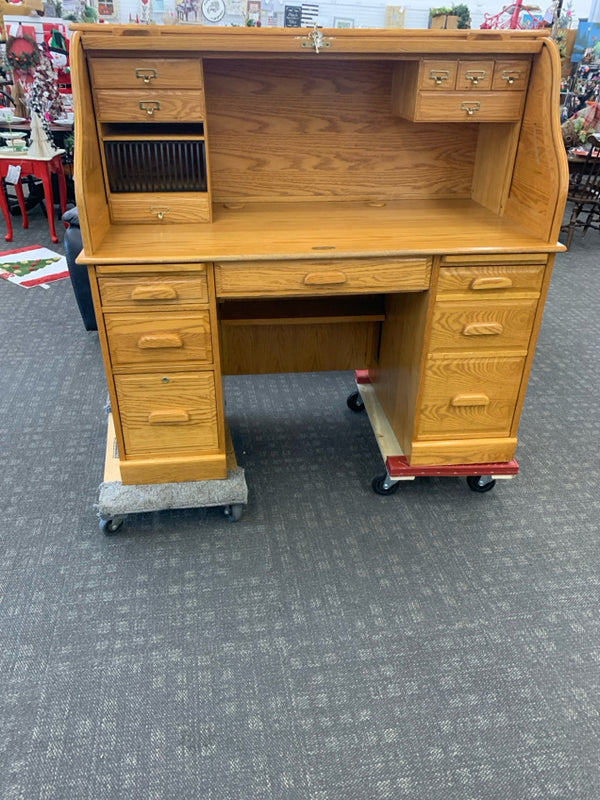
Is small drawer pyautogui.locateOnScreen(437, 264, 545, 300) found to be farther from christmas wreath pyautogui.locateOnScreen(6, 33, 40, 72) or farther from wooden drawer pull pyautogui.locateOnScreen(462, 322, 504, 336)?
christmas wreath pyautogui.locateOnScreen(6, 33, 40, 72)

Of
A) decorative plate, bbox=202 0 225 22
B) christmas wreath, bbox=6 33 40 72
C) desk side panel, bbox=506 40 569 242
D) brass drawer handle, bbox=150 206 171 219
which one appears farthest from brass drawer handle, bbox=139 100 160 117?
decorative plate, bbox=202 0 225 22

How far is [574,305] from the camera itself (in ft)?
12.1

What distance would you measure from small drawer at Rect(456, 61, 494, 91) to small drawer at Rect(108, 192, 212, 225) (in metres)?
0.81

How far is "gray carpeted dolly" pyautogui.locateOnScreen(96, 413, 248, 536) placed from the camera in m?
1.83

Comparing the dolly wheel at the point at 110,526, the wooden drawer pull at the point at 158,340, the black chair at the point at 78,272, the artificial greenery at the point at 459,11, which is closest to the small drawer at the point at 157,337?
the wooden drawer pull at the point at 158,340

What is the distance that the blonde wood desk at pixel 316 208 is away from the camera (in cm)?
159

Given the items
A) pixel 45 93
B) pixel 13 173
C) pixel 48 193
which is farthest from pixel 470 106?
pixel 45 93

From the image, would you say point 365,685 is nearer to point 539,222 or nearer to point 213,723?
point 213,723

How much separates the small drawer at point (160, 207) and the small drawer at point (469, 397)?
33.9 inches

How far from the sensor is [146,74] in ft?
5.19

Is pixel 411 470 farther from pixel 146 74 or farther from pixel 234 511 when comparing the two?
pixel 146 74

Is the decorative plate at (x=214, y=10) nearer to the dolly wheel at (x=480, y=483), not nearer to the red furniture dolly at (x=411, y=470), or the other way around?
the red furniture dolly at (x=411, y=470)

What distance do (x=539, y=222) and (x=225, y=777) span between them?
165cm

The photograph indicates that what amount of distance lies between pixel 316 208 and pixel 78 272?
149cm
